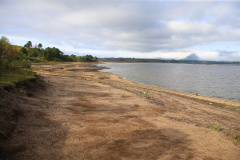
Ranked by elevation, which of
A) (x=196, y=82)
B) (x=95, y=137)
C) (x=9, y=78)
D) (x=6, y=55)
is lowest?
(x=196, y=82)

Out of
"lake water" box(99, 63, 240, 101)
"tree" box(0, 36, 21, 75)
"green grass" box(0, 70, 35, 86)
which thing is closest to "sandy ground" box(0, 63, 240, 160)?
"green grass" box(0, 70, 35, 86)

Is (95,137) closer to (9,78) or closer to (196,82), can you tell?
(9,78)

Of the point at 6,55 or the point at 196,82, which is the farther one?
the point at 196,82

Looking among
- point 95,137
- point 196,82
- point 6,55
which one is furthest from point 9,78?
point 196,82

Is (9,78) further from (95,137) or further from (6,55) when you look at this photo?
(95,137)

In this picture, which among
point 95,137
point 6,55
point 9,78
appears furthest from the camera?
point 6,55

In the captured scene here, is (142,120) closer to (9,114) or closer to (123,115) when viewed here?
(123,115)

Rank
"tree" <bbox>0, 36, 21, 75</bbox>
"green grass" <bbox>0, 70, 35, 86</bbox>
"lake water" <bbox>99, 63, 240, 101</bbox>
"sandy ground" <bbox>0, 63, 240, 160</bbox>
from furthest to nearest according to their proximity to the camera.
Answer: "lake water" <bbox>99, 63, 240, 101</bbox>
"tree" <bbox>0, 36, 21, 75</bbox>
"green grass" <bbox>0, 70, 35, 86</bbox>
"sandy ground" <bbox>0, 63, 240, 160</bbox>

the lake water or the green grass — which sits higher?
the green grass

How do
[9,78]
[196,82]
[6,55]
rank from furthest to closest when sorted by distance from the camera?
1. [196,82]
2. [6,55]
3. [9,78]

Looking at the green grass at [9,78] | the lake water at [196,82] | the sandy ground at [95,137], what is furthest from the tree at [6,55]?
the lake water at [196,82]

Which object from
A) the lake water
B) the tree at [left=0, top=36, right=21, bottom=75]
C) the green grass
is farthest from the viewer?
the lake water

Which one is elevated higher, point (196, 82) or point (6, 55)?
Result: point (6, 55)

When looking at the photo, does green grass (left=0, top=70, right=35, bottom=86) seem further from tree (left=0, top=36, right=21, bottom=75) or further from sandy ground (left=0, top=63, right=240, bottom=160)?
sandy ground (left=0, top=63, right=240, bottom=160)
